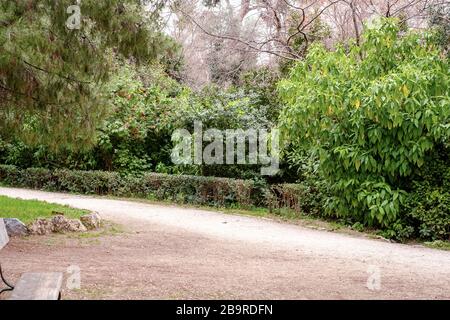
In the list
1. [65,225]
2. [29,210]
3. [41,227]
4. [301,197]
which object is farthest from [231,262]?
[301,197]

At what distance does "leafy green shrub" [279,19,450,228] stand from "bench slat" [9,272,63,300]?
6735 mm

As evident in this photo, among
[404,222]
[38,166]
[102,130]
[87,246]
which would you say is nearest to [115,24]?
[87,246]

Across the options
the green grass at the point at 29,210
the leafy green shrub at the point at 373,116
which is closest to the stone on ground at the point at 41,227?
the green grass at the point at 29,210

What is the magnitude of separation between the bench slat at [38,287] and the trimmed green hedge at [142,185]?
30.8 ft

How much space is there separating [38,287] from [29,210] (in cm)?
671

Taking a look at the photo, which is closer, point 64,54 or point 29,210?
point 64,54

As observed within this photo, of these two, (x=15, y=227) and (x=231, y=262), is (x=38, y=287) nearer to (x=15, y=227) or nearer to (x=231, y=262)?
(x=231, y=262)

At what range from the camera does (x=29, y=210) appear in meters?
10.0

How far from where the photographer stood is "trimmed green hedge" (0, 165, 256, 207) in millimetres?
13500

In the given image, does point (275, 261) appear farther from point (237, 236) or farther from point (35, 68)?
point (35, 68)

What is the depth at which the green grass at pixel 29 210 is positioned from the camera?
945 centimetres

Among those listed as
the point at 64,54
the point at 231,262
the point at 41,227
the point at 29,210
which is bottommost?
the point at 231,262

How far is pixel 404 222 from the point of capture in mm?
10062

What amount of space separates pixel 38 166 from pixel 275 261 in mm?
12433
